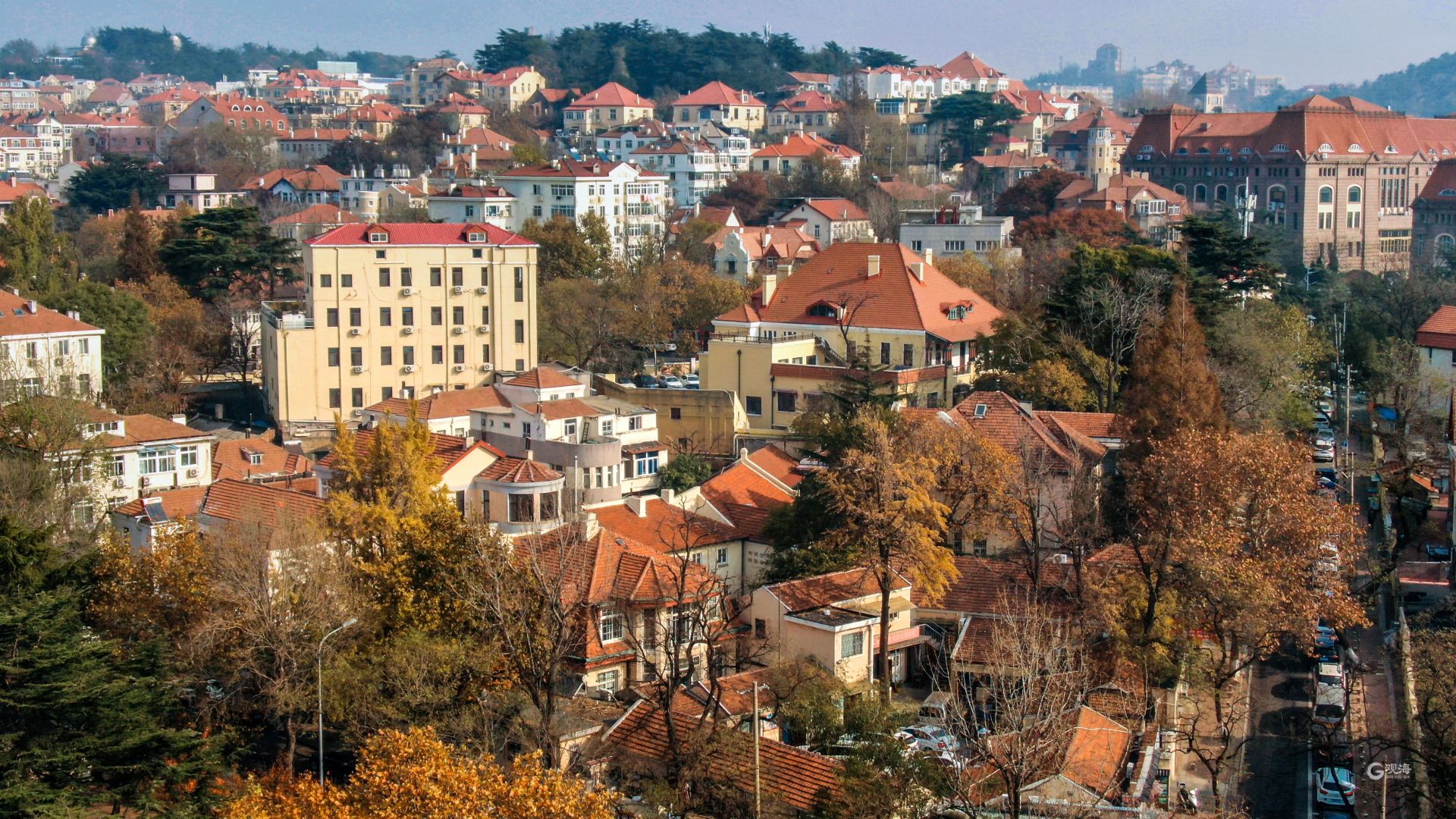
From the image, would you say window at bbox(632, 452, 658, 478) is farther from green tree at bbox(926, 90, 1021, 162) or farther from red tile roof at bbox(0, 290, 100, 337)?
green tree at bbox(926, 90, 1021, 162)

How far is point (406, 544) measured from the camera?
79.6 feet

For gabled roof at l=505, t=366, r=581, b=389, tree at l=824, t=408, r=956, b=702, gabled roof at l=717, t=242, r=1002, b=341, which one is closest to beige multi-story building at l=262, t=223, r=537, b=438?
gabled roof at l=505, t=366, r=581, b=389

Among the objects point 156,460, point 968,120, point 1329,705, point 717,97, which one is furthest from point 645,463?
point 717,97

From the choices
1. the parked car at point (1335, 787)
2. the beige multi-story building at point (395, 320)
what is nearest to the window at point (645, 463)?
the beige multi-story building at point (395, 320)

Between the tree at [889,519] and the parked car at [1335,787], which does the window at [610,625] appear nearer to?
the tree at [889,519]

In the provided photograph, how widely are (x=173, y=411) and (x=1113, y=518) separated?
81.9 feet

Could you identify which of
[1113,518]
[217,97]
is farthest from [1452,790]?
[217,97]

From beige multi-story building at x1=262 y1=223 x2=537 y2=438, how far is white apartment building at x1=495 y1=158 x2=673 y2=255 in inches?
708

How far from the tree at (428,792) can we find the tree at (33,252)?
34343 mm

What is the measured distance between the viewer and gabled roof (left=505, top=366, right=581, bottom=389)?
39031 mm

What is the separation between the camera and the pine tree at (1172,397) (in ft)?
97.0

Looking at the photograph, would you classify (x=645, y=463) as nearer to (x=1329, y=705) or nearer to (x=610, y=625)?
(x=610, y=625)

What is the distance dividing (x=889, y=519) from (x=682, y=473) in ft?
31.3

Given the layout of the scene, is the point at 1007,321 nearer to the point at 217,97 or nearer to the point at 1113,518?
the point at 1113,518
